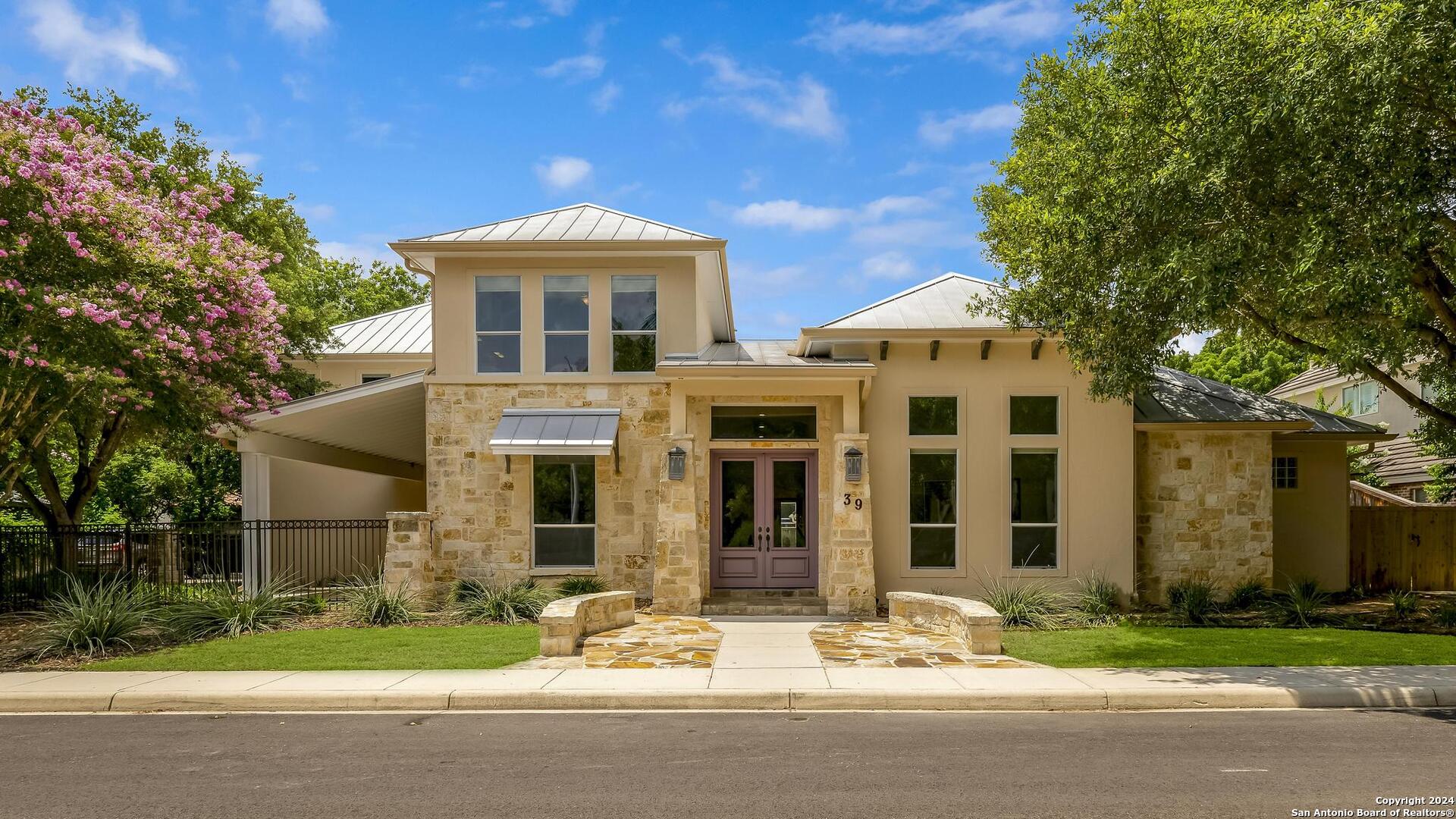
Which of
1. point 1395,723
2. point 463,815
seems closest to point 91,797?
point 463,815

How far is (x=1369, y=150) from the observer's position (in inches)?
300

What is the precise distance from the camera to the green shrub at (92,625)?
32.2 feet

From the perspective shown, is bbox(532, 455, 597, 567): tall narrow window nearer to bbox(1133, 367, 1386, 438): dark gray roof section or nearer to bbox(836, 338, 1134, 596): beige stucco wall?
bbox(836, 338, 1134, 596): beige stucco wall

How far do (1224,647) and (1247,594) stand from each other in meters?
4.12

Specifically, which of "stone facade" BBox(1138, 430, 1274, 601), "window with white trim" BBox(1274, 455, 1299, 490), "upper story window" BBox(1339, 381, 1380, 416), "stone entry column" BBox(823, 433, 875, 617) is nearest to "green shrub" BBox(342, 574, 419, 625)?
"stone entry column" BBox(823, 433, 875, 617)

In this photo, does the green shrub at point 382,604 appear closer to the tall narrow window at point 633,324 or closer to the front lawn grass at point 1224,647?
the tall narrow window at point 633,324

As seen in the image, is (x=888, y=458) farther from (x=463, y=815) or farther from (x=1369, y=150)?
(x=463, y=815)

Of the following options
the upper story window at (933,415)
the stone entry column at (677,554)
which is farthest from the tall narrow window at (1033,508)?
the stone entry column at (677,554)

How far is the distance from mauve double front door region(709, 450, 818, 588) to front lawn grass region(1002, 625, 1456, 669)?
12.5ft

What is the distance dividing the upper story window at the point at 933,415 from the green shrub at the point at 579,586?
19.2ft

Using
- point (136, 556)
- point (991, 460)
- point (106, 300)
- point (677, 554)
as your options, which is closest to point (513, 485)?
point (677, 554)

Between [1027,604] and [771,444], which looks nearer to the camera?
[1027,604]

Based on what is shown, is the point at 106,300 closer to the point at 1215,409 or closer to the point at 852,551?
the point at 852,551

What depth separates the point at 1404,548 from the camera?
1619 cm
